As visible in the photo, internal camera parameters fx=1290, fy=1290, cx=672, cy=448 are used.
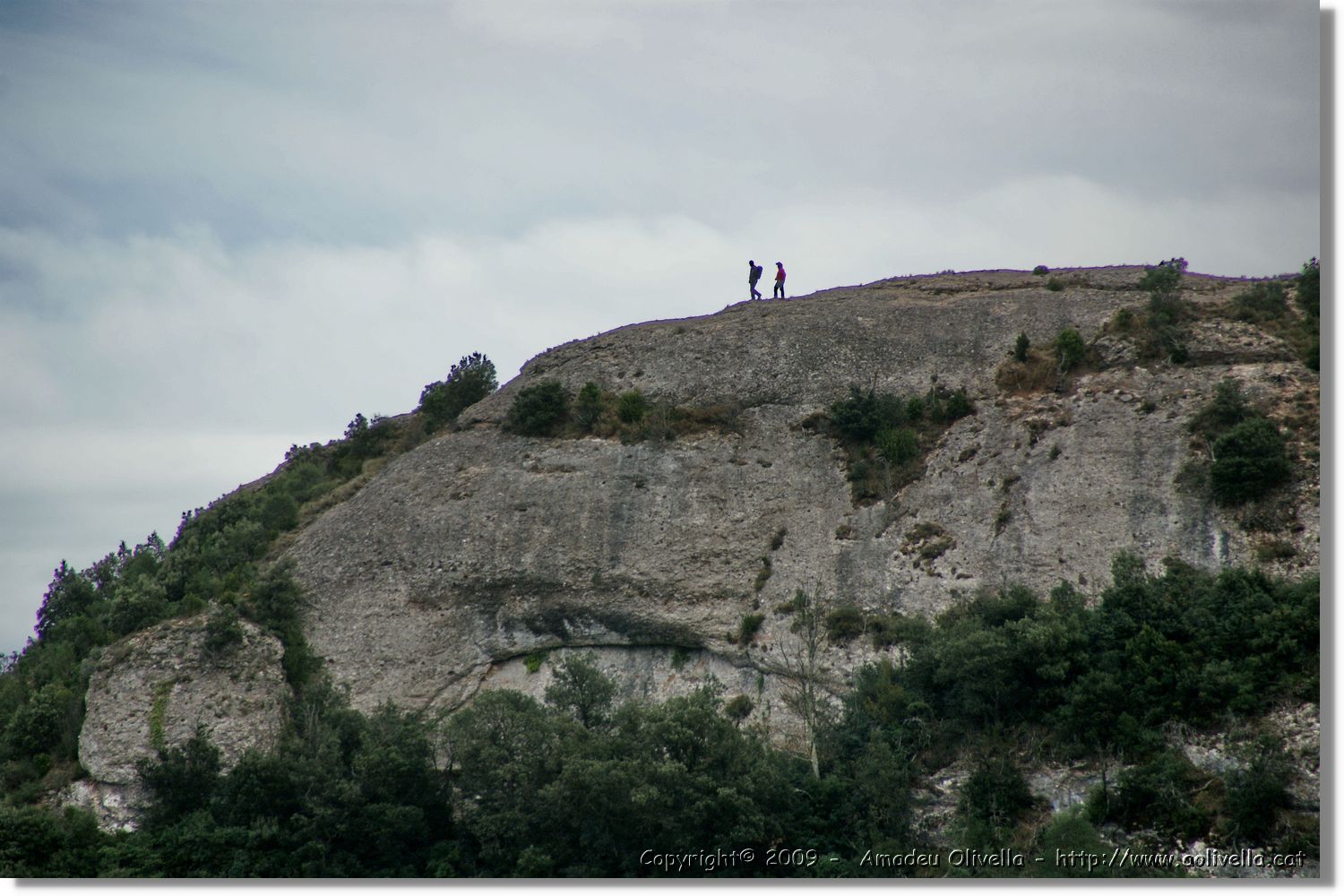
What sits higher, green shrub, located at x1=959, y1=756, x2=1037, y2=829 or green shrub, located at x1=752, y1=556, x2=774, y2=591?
green shrub, located at x1=752, y1=556, x2=774, y2=591

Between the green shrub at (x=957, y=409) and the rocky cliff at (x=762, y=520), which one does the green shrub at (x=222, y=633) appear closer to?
the rocky cliff at (x=762, y=520)

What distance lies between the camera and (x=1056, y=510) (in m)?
37.6

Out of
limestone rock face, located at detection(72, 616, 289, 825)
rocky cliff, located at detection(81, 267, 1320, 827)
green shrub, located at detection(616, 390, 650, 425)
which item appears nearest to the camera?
limestone rock face, located at detection(72, 616, 289, 825)

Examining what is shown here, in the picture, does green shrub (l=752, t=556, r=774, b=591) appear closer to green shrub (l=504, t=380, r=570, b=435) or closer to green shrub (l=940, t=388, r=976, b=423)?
green shrub (l=940, t=388, r=976, b=423)

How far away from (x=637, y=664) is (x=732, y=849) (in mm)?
8941

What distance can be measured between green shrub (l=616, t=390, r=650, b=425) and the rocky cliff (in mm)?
1073

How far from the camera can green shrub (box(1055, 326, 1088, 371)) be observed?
43.8 meters

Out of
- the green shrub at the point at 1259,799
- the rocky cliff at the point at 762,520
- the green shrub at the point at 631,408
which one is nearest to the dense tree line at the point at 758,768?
the green shrub at the point at 1259,799

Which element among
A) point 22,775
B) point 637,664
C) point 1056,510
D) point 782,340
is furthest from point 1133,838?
point 22,775

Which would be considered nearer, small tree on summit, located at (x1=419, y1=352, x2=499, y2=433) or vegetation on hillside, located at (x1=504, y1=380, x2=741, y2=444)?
vegetation on hillside, located at (x1=504, y1=380, x2=741, y2=444)

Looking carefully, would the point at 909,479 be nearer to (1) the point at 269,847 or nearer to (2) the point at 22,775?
(1) the point at 269,847

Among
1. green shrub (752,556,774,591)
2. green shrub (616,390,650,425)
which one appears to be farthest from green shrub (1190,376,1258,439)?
green shrub (616,390,650,425)

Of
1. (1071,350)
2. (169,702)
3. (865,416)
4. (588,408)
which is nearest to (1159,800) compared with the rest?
(865,416)

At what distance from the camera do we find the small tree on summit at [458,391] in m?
54.8
